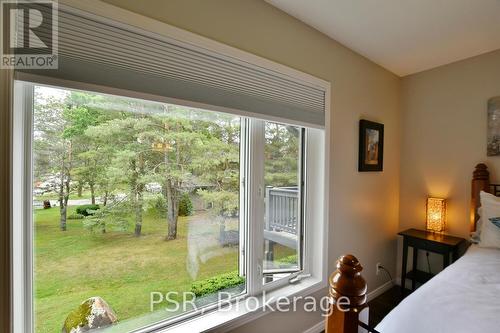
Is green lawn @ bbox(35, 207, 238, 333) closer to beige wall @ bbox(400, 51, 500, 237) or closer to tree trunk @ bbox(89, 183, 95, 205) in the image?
tree trunk @ bbox(89, 183, 95, 205)

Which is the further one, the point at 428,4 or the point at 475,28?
the point at 475,28

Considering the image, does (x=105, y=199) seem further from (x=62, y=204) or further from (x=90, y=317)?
(x=90, y=317)

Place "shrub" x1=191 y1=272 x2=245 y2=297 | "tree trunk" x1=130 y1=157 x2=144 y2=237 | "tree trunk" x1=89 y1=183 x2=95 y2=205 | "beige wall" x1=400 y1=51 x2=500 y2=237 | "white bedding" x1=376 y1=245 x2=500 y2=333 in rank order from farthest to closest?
"beige wall" x1=400 y1=51 x2=500 y2=237, "shrub" x1=191 y1=272 x2=245 y2=297, "tree trunk" x1=130 y1=157 x2=144 y2=237, "tree trunk" x1=89 y1=183 x2=95 y2=205, "white bedding" x1=376 y1=245 x2=500 y2=333

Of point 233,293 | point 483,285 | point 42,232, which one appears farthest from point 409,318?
point 42,232

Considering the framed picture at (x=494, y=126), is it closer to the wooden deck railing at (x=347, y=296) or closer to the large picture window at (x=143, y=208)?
the large picture window at (x=143, y=208)

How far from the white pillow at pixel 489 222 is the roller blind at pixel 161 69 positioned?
177 cm

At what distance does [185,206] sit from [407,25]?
206 centimetres

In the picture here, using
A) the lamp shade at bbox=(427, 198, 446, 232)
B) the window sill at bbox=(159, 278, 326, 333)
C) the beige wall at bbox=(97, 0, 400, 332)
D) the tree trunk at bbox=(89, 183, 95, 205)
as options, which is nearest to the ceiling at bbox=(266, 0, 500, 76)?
the beige wall at bbox=(97, 0, 400, 332)

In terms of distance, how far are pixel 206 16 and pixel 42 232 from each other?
1320 millimetres

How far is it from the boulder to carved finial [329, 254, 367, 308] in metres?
1.13

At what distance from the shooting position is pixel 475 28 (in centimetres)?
195

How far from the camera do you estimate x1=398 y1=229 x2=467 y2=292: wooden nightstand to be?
2271 mm

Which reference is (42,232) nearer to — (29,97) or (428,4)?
(29,97)

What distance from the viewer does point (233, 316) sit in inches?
59.6
